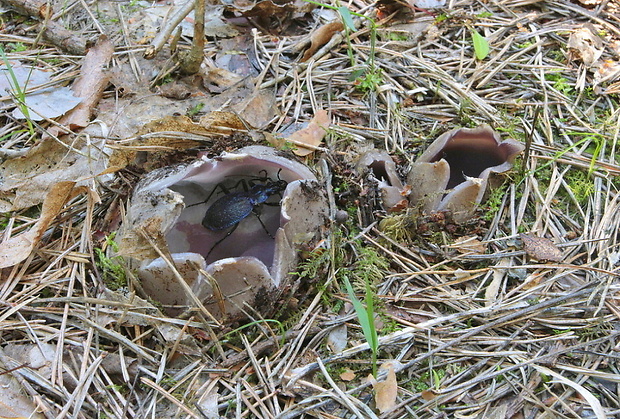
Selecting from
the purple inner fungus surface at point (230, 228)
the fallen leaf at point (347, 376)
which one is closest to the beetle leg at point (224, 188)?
the purple inner fungus surface at point (230, 228)

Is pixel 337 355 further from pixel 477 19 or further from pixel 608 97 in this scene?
pixel 477 19

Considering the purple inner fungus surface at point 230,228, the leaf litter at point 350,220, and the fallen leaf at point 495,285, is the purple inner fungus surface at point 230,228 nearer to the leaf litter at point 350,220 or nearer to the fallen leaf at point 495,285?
the leaf litter at point 350,220

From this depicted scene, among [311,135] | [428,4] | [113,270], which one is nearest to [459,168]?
[311,135]

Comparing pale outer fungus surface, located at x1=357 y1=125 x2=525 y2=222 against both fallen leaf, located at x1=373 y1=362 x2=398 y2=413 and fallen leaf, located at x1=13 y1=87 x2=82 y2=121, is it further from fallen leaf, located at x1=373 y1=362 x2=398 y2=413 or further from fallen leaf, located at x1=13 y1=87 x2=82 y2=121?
fallen leaf, located at x1=13 y1=87 x2=82 y2=121

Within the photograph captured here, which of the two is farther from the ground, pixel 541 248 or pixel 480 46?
pixel 480 46

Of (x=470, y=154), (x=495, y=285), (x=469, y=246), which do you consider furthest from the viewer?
(x=470, y=154)

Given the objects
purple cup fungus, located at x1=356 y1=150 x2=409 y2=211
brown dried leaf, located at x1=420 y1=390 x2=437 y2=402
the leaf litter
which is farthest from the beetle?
brown dried leaf, located at x1=420 y1=390 x2=437 y2=402

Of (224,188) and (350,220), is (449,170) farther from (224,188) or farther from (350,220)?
(224,188)
